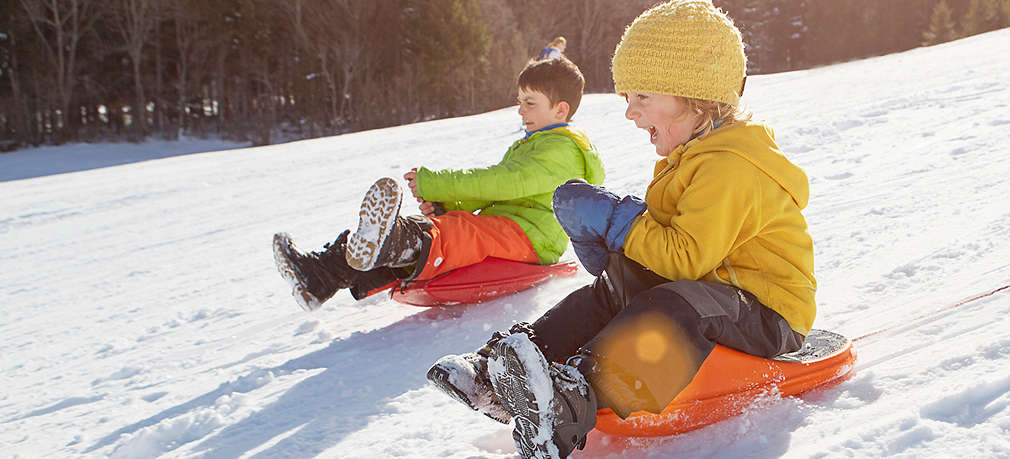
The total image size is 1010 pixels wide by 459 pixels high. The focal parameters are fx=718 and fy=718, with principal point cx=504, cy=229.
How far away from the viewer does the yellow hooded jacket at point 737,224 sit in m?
1.57

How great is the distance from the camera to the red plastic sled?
2.74 meters

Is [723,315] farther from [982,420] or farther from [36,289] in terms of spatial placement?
[36,289]

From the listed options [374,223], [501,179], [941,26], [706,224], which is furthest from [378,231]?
[941,26]

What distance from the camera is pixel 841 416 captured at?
164 centimetres

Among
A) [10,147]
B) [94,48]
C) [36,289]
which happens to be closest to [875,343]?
[36,289]

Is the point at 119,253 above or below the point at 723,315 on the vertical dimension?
below

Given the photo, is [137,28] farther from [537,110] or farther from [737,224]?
[737,224]

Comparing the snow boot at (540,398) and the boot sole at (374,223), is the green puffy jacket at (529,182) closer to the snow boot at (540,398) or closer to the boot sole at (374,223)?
the boot sole at (374,223)

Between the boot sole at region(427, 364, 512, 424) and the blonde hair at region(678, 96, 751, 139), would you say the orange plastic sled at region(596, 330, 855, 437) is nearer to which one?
the boot sole at region(427, 364, 512, 424)

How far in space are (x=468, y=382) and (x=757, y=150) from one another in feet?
2.71

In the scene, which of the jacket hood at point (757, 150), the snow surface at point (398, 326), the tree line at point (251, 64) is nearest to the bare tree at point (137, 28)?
the tree line at point (251, 64)

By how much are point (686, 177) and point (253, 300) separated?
2.65 m

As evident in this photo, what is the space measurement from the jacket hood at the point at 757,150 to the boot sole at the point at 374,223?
1.05 meters

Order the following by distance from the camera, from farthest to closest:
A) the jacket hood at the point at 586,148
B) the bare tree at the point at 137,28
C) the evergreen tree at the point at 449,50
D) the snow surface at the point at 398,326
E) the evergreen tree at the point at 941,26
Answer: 1. the evergreen tree at the point at 941,26
2. the evergreen tree at the point at 449,50
3. the bare tree at the point at 137,28
4. the jacket hood at the point at 586,148
5. the snow surface at the point at 398,326
